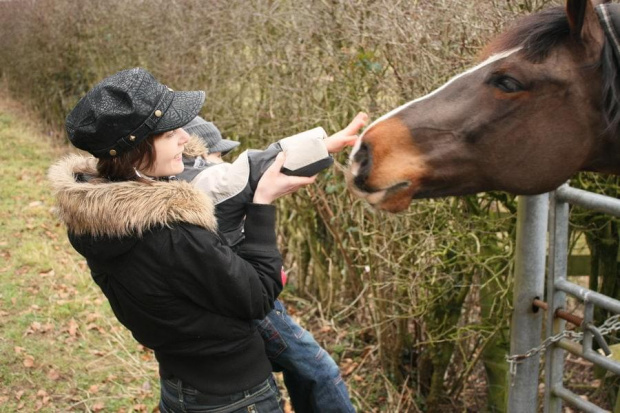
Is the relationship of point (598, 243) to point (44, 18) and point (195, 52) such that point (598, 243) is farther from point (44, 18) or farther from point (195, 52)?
point (44, 18)

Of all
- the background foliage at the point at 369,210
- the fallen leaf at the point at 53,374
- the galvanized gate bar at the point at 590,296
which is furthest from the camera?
the fallen leaf at the point at 53,374

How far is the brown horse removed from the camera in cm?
202

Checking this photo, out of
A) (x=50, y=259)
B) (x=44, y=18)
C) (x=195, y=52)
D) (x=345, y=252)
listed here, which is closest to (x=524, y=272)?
(x=345, y=252)

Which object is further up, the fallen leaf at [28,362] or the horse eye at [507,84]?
→ the horse eye at [507,84]

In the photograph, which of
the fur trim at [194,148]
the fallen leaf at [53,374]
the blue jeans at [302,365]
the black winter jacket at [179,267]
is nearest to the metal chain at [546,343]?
the blue jeans at [302,365]

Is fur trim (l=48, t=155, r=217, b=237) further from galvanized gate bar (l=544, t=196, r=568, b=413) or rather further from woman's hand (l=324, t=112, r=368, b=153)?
galvanized gate bar (l=544, t=196, r=568, b=413)

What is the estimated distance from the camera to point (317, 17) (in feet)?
15.4

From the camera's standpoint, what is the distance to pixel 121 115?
6.59 feet

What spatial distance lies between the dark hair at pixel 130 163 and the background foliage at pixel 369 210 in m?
1.79

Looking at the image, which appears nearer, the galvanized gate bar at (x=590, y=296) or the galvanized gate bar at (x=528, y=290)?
the galvanized gate bar at (x=590, y=296)

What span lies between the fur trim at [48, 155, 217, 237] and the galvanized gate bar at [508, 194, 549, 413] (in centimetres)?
129

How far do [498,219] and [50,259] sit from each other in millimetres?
5204

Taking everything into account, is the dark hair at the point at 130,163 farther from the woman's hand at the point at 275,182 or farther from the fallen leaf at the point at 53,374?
the fallen leaf at the point at 53,374

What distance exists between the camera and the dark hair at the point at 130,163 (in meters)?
2.12
